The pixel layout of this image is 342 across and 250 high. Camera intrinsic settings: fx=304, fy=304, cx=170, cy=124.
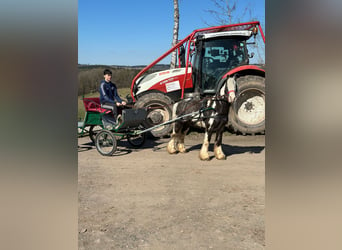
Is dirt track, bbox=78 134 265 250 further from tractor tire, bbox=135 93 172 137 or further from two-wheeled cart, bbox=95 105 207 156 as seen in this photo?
tractor tire, bbox=135 93 172 137

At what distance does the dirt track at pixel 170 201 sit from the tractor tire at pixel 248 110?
1.17 metres

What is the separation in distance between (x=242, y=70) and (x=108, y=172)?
13.0 ft

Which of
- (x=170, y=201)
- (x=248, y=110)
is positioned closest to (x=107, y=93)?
(x=248, y=110)

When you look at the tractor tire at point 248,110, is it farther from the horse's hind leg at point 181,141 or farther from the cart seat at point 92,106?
the cart seat at point 92,106

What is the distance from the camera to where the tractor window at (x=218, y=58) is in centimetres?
697

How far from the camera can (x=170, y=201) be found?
10.9 feet

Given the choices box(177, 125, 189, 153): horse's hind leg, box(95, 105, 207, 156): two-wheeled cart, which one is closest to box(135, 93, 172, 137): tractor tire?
box(95, 105, 207, 156): two-wheeled cart

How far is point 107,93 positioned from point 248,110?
3168 mm

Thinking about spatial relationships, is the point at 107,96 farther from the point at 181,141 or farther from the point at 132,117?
the point at 181,141

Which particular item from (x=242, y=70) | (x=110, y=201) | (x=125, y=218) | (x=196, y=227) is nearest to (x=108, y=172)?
(x=110, y=201)

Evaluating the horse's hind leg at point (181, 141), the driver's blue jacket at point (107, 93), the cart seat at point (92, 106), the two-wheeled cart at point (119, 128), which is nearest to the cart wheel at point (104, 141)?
the two-wheeled cart at point (119, 128)

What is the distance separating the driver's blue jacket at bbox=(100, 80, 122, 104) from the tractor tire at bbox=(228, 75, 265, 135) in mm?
2651

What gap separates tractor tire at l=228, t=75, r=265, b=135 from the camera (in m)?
6.71
